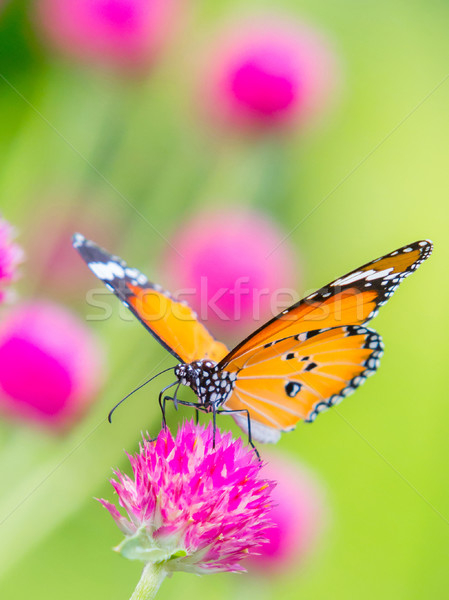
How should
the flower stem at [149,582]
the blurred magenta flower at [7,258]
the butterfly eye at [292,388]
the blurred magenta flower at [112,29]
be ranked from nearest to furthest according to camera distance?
the flower stem at [149,582] → the blurred magenta flower at [7,258] → the butterfly eye at [292,388] → the blurred magenta flower at [112,29]

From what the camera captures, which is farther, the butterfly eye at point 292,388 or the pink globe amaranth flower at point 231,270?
the pink globe amaranth flower at point 231,270

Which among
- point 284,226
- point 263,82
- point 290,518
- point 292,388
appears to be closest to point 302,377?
point 292,388

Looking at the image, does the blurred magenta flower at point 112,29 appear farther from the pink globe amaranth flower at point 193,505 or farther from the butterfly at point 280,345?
the pink globe amaranth flower at point 193,505

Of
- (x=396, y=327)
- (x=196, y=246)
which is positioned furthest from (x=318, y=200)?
(x=196, y=246)

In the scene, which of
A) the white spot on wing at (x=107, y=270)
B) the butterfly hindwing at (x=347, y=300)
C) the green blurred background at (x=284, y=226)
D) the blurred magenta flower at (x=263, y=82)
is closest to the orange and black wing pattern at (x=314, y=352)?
the butterfly hindwing at (x=347, y=300)

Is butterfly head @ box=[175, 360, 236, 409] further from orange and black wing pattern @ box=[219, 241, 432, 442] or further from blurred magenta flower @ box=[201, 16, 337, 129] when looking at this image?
blurred magenta flower @ box=[201, 16, 337, 129]

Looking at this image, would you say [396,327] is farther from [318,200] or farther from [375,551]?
[375,551]

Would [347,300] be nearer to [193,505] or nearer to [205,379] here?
[205,379]
